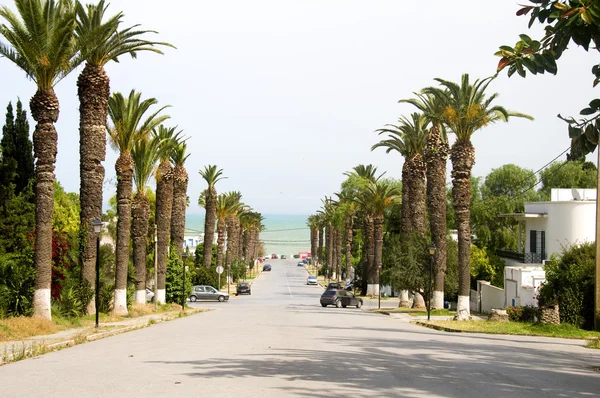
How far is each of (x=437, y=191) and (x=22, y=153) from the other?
2450 centimetres

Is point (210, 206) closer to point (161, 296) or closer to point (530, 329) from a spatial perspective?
point (161, 296)

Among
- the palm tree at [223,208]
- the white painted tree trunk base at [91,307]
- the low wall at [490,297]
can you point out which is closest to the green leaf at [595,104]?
the white painted tree trunk base at [91,307]

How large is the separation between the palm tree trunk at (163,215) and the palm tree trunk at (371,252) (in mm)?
25507

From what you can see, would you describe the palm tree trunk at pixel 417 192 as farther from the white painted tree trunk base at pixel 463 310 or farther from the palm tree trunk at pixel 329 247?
the palm tree trunk at pixel 329 247

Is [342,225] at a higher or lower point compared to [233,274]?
higher

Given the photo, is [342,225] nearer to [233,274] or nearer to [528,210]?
[233,274]

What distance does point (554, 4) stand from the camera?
1050 cm

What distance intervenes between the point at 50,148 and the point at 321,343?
1284 centimetres

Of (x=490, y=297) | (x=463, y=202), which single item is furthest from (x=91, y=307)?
(x=490, y=297)

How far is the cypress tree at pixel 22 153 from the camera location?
139 ft

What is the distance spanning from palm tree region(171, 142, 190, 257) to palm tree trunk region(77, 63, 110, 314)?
67.4 ft

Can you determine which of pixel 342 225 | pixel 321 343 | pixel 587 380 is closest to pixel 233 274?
pixel 342 225

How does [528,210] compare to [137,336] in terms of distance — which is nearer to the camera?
[137,336]

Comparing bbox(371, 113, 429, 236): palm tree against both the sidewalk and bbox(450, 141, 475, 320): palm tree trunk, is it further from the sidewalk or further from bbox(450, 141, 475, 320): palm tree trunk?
the sidewalk
